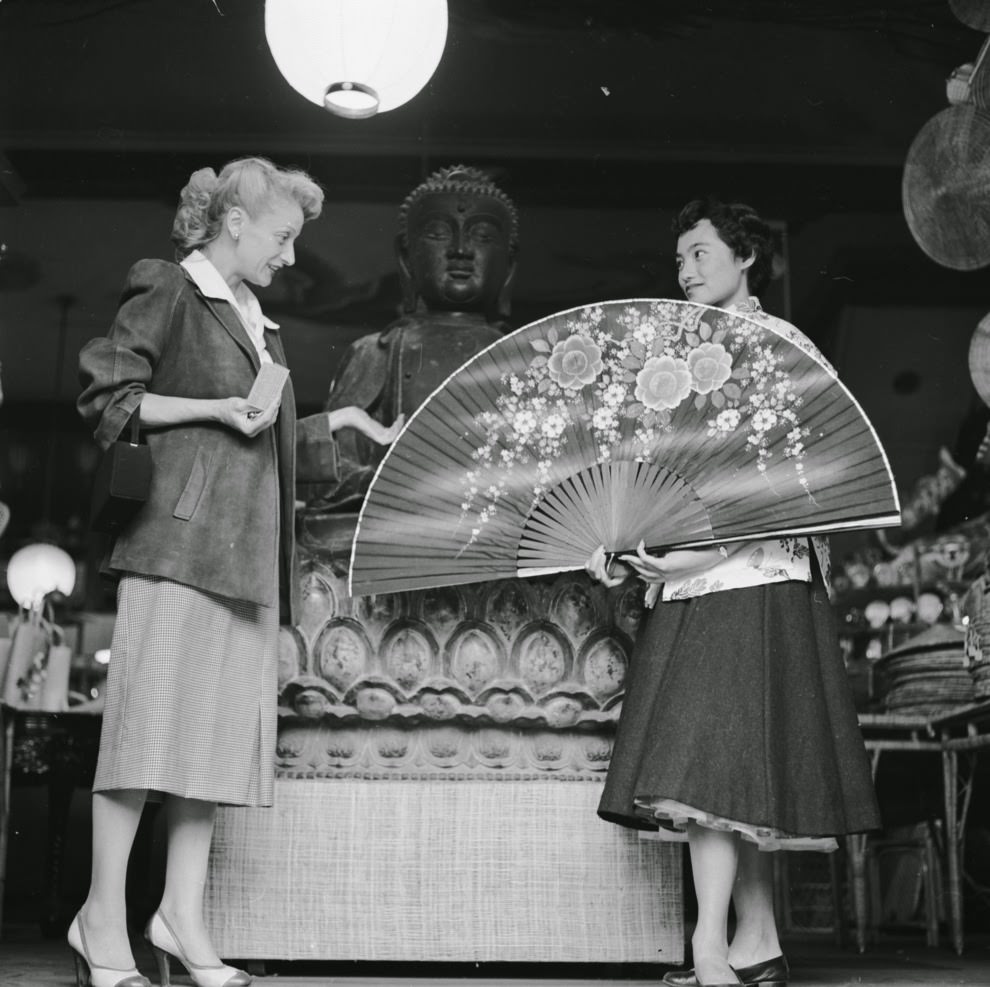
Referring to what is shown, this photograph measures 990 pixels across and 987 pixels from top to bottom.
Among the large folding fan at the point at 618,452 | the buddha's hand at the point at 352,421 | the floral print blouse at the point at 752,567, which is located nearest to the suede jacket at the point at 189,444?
the buddha's hand at the point at 352,421

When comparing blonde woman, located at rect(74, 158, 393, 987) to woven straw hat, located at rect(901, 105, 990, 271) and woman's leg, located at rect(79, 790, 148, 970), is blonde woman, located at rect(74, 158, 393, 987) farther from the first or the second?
woven straw hat, located at rect(901, 105, 990, 271)

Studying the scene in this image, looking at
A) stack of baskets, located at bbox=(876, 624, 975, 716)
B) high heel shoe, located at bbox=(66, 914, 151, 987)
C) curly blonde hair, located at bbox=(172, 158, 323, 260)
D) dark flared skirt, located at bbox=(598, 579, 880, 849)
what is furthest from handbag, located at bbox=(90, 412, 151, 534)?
stack of baskets, located at bbox=(876, 624, 975, 716)

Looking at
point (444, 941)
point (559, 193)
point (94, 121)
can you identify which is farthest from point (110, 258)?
point (444, 941)

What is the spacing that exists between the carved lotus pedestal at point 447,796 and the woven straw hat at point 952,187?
7.14 feet

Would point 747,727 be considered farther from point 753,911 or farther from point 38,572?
point 38,572

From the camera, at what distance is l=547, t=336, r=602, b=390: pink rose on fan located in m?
3.38

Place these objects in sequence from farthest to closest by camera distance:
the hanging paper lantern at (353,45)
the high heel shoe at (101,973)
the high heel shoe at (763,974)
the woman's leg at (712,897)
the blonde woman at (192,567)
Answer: the hanging paper lantern at (353,45)
the high heel shoe at (763,974)
the woman's leg at (712,897)
the blonde woman at (192,567)
the high heel shoe at (101,973)

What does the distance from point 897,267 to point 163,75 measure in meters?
3.39

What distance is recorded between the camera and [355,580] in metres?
3.39

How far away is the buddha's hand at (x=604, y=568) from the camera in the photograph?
322cm

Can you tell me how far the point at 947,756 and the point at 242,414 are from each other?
2.74 metres

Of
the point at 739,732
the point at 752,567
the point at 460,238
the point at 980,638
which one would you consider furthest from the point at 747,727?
the point at 460,238

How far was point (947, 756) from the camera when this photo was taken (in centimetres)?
465

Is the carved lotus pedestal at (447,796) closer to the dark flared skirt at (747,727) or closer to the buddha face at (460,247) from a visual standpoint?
the dark flared skirt at (747,727)
